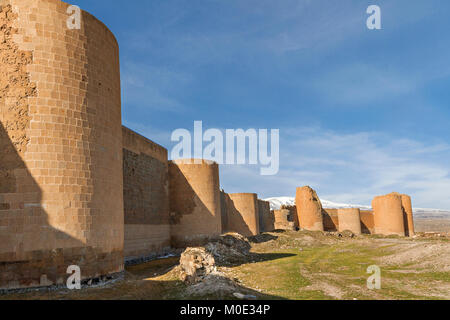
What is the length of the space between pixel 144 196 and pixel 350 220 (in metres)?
30.3

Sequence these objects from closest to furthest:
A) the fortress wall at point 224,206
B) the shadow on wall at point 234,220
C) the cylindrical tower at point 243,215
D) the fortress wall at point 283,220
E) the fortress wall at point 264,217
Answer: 1. the fortress wall at point 224,206
2. the shadow on wall at point 234,220
3. the cylindrical tower at point 243,215
4. the fortress wall at point 283,220
5. the fortress wall at point 264,217

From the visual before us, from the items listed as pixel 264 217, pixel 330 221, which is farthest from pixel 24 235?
pixel 330 221

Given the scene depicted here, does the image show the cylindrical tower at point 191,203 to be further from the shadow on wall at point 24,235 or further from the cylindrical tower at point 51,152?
the shadow on wall at point 24,235

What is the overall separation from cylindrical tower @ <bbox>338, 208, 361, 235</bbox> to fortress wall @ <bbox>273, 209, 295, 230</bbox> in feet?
20.2

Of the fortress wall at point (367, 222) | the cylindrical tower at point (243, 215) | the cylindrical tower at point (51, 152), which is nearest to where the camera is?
the cylindrical tower at point (51, 152)

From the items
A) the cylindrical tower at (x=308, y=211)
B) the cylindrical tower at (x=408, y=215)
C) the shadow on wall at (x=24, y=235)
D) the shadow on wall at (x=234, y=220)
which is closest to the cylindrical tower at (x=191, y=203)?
the shadow on wall at (x=234, y=220)

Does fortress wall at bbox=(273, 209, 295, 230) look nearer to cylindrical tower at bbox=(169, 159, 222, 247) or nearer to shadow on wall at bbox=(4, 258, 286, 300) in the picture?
cylindrical tower at bbox=(169, 159, 222, 247)

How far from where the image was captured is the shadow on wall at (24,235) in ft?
28.1

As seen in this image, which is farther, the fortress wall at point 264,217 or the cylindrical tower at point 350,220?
the cylindrical tower at point 350,220

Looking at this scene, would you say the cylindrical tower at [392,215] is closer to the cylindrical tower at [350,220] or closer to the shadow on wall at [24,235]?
the cylindrical tower at [350,220]

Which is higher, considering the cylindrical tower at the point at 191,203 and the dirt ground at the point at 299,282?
the cylindrical tower at the point at 191,203

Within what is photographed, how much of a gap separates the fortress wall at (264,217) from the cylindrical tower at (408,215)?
605 inches

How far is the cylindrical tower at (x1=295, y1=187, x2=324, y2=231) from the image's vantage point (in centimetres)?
3697

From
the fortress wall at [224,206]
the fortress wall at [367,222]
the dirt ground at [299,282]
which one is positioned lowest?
the fortress wall at [367,222]
